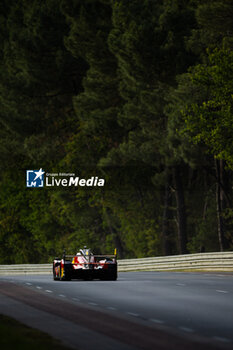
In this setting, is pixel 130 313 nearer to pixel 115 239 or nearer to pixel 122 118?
pixel 122 118

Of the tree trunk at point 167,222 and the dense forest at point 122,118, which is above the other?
the dense forest at point 122,118

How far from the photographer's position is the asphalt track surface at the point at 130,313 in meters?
13.0

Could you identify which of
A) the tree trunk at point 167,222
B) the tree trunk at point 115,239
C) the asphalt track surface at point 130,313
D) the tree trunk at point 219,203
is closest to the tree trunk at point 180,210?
the tree trunk at point 167,222

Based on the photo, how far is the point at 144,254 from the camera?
217 feet

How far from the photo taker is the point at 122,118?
189 ft

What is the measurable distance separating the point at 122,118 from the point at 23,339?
45306 mm

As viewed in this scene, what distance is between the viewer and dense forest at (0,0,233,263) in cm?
4747

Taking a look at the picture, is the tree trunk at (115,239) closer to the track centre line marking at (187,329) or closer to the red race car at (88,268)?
the red race car at (88,268)

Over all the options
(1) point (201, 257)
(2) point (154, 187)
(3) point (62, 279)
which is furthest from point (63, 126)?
(3) point (62, 279)

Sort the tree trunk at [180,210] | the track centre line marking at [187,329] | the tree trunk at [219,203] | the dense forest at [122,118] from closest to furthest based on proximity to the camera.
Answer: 1. the track centre line marking at [187,329]
2. the dense forest at [122,118]
3. the tree trunk at [219,203]
4. the tree trunk at [180,210]

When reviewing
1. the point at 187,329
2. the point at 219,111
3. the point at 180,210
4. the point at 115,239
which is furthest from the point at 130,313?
the point at 115,239

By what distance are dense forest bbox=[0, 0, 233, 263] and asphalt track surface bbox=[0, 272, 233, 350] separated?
14.3 meters

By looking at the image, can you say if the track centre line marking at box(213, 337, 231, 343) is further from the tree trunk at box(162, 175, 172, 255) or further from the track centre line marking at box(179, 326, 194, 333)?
the tree trunk at box(162, 175, 172, 255)

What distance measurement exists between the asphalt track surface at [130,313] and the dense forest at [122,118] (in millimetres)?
14343
